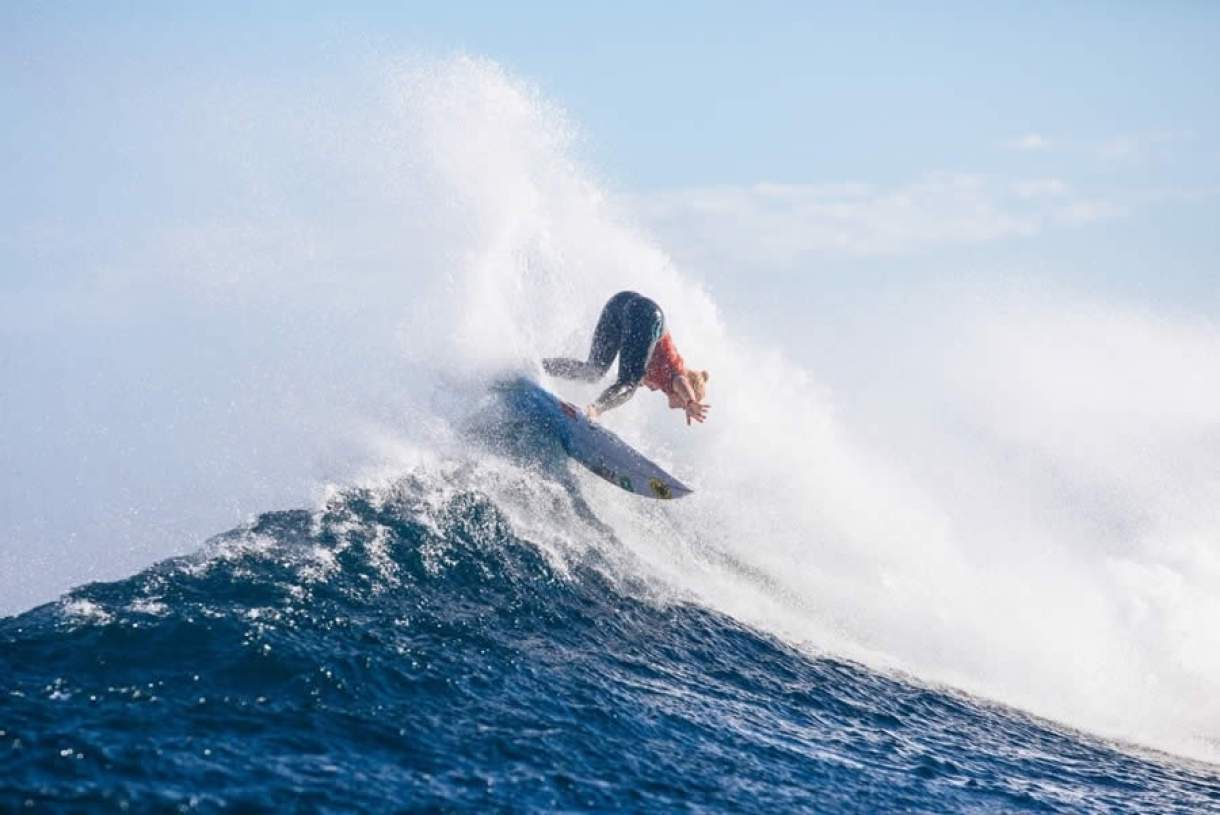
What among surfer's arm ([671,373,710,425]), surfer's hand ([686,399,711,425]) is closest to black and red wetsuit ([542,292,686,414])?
surfer's arm ([671,373,710,425])

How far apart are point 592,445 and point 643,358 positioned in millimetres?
1603

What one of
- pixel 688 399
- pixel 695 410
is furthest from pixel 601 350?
pixel 695 410

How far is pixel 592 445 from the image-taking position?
11.9 meters

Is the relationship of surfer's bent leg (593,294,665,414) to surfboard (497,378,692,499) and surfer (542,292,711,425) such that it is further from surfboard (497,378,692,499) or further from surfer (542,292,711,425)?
surfboard (497,378,692,499)

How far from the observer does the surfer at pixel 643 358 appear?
41.2 feet

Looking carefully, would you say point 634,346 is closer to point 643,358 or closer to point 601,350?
point 643,358

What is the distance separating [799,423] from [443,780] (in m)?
11.9

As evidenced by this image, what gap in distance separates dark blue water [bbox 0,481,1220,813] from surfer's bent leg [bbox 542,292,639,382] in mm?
3556

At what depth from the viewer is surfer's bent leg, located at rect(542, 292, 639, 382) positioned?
13078 mm

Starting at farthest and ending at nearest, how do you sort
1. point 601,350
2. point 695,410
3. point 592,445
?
point 601,350
point 695,410
point 592,445

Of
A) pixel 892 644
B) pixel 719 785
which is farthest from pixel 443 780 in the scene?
pixel 892 644

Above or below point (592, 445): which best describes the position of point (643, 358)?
above

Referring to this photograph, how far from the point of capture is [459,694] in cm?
713

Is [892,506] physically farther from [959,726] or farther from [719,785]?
[719,785]
